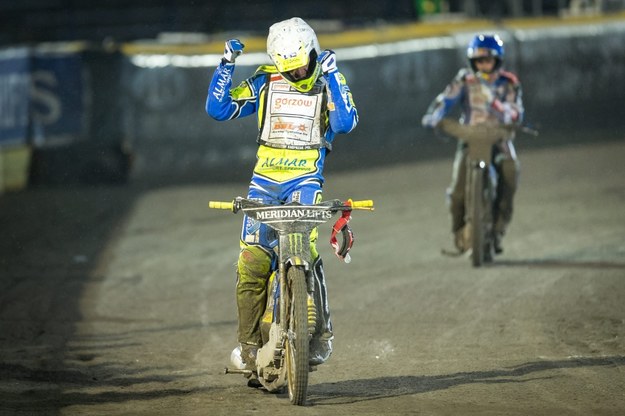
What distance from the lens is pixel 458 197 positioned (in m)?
13.4

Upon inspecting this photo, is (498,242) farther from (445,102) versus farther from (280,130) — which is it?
(280,130)

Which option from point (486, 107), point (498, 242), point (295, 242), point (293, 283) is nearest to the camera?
point (293, 283)

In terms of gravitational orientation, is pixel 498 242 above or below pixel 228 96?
below

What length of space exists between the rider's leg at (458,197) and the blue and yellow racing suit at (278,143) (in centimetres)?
498

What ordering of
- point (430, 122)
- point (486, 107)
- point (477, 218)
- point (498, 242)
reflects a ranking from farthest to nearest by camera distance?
point (498, 242) → point (486, 107) → point (430, 122) → point (477, 218)

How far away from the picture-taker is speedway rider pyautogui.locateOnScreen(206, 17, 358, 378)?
8.30m

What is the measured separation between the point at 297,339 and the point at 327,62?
1641 mm

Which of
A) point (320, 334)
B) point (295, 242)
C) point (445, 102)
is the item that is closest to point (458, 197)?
point (445, 102)

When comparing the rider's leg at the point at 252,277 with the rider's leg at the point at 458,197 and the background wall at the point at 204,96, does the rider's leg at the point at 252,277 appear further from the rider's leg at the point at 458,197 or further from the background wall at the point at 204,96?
the background wall at the point at 204,96

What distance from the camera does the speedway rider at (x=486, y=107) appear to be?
518 inches

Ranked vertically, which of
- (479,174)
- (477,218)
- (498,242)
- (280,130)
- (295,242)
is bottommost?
(498,242)

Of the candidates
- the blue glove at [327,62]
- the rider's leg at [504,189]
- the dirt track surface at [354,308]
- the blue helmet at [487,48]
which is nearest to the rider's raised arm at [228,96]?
the blue glove at [327,62]

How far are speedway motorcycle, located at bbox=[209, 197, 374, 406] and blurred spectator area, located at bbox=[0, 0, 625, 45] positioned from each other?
16875mm

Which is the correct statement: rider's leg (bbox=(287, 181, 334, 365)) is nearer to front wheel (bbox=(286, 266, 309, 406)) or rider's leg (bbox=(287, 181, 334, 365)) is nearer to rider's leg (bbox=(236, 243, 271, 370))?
front wheel (bbox=(286, 266, 309, 406))
